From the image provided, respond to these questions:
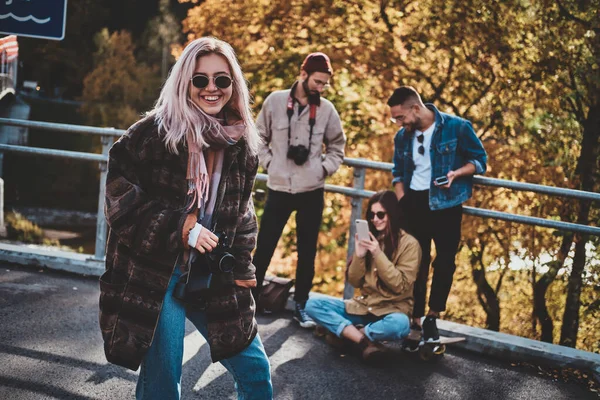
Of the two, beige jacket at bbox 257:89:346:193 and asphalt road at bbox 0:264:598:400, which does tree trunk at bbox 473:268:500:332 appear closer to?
asphalt road at bbox 0:264:598:400

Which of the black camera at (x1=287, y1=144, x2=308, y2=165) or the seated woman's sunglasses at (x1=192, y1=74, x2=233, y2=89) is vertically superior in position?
the seated woman's sunglasses at (x1=192, y1=74, x2=233, y2=89)

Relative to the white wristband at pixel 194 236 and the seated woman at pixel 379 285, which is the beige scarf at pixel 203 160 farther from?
the seated woman at pixel 379 285

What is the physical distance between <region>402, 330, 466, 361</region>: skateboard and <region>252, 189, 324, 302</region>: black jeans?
0.98 meters


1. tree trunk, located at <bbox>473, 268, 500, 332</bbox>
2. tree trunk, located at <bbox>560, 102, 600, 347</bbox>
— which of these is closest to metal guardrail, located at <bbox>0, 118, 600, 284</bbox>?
tree trunk, located at <bbox>560, 102, 600, 347</bbox>

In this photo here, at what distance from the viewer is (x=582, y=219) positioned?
25.3 feet

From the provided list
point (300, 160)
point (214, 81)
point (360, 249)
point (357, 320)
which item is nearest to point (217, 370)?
point (357, 320)

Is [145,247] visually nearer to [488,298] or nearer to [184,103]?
[184,103]

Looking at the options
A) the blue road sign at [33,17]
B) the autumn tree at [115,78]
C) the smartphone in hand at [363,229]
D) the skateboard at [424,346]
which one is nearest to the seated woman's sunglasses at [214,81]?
the blue road sign at [33,17]

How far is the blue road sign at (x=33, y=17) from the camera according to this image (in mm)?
4324

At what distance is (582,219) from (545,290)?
3.12 feet

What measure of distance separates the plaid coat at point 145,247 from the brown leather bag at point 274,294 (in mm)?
2885

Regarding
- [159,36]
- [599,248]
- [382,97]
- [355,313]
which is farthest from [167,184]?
[159,36]

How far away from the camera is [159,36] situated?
82875 mm

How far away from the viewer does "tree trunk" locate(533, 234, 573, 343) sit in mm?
6535
